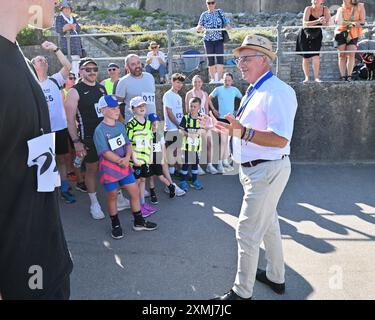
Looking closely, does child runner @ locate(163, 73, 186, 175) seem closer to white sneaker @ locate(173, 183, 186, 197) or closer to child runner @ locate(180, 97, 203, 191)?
child runner @ locate(180, 97, 203, 191)

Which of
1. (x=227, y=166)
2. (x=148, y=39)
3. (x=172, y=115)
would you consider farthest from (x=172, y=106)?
(x=148, y=39)

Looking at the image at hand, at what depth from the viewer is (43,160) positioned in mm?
1655

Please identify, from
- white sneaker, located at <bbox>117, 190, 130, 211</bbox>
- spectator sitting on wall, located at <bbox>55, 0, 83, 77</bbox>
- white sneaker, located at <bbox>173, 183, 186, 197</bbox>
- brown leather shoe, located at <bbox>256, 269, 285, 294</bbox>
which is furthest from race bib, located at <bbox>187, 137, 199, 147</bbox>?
brown leather shoe, located at <bbox>256, 269, 285, 294</bbox>

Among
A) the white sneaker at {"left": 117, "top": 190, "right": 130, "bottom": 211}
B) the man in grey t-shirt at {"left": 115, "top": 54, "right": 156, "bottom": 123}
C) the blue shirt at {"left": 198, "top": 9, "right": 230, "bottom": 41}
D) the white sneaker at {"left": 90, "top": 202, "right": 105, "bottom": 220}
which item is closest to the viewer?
the white sneaker at {"left": 90, "top": 202, "right": 105, "bottom": 220}

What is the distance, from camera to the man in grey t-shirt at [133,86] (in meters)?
6.43

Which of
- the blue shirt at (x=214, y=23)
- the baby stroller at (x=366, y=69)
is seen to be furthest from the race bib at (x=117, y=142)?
the baby stroller at (x=366, y=69)

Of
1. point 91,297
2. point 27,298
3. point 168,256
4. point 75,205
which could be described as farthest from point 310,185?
point 27,298

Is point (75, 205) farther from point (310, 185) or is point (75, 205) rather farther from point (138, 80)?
point (310, 185)

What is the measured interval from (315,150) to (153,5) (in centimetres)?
2687

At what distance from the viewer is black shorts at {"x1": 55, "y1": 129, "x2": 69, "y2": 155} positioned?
6.20 meters

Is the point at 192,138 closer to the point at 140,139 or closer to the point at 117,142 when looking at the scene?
the point at 140,139

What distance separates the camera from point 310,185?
689 centimetres

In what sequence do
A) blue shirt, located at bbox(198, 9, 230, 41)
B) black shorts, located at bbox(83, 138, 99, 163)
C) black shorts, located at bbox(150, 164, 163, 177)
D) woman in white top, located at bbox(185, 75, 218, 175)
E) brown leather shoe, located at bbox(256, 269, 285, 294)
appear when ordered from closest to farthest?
brown leather shoe, located at bbox(256, 269, 285, 294)
black shorts, located at bbox(83, 138, 99, 163)
black shorts, located at bbox(150, 164, 163, 177)
woman in white top, located at bbox(185, 75, 218, 175)
blue shirt, located at bbox(198, 9, 230, 41)

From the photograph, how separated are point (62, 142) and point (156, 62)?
4.89 meters
